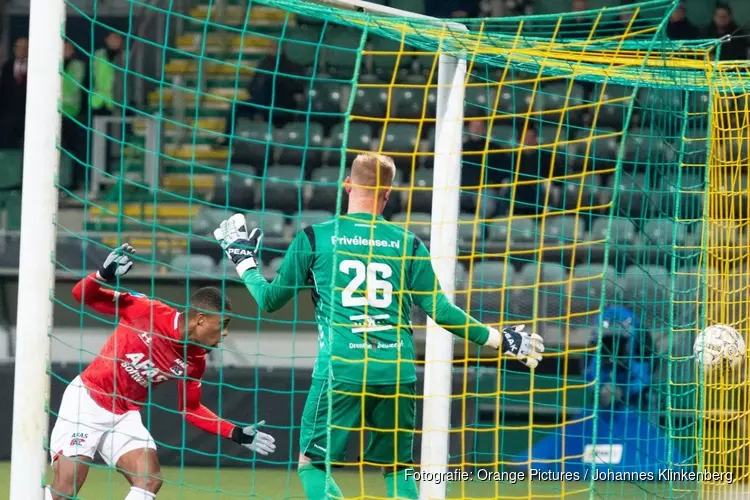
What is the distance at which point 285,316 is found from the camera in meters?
8.34

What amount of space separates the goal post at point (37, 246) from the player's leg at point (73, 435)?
2.33 feet

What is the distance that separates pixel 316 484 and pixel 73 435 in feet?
4.03

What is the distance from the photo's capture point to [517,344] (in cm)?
472

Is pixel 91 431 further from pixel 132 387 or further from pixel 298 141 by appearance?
pixel 298 141

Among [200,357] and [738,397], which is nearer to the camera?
[200,357]

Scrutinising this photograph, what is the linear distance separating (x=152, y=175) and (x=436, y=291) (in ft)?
19.7

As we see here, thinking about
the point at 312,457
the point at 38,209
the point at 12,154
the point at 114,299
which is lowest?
the point at 312,457

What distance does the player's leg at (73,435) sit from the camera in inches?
201

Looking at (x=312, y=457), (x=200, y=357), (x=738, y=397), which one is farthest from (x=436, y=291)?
(x=738, y=397)

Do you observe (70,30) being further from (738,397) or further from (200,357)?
(738,397)

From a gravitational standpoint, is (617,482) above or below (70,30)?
below

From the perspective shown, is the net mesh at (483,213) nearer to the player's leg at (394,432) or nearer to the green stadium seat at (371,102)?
the green stadium seat at (371,102)

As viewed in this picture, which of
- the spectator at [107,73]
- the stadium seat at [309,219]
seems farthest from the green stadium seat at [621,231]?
the spectator at [107,73]

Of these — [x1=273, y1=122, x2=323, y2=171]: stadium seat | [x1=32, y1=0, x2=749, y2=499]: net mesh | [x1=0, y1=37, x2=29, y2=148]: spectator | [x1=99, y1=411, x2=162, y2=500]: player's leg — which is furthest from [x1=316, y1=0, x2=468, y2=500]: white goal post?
[x1=0, y1=37, x2=29, y2=148]: spectator
